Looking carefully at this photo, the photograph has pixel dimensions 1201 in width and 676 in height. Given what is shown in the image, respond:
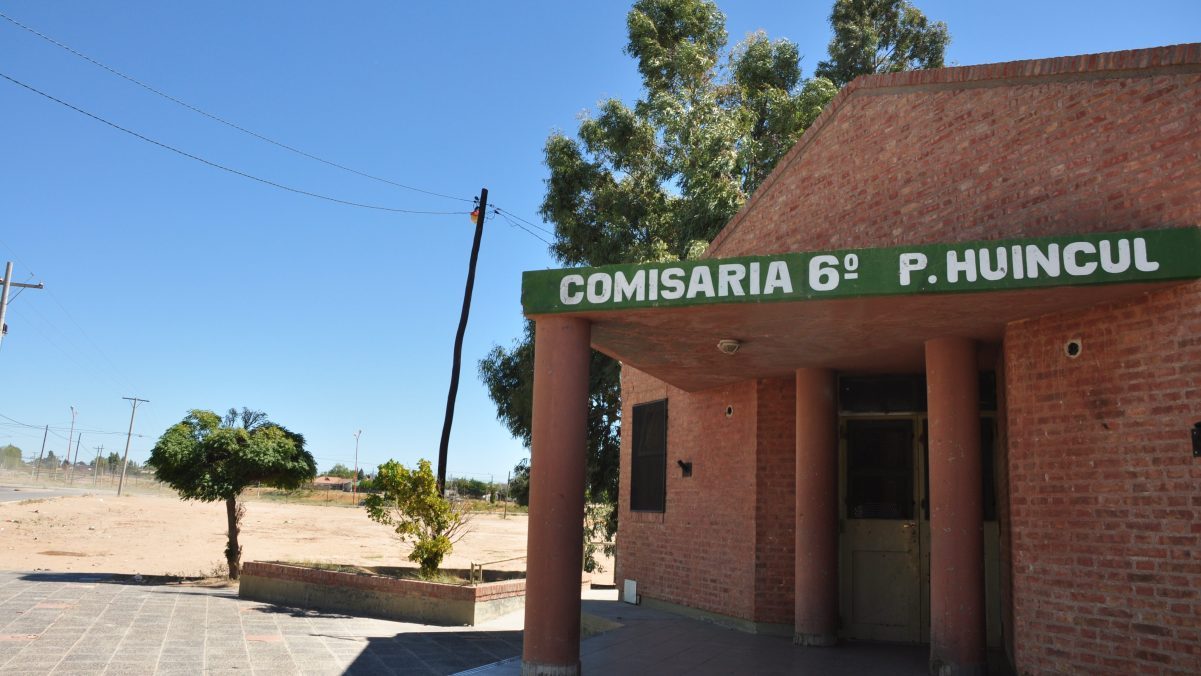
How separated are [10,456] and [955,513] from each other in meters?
180

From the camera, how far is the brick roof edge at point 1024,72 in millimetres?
6227

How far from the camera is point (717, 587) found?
10.4 metres

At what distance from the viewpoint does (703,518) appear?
1083 cm

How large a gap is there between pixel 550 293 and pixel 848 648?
4893mm

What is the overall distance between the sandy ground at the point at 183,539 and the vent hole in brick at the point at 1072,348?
11.9 meters

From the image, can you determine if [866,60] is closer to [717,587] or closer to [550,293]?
[717,587]

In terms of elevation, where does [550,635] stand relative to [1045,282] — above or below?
below

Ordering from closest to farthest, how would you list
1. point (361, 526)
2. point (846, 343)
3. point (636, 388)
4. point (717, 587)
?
point (846, 343)
point (717, 587)
point (636, 388)
point (361, 526)

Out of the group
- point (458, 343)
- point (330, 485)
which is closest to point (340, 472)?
point (330, 485)

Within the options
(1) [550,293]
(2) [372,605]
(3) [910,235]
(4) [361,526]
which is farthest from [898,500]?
(4) [361,526]

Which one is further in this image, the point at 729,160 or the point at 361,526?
the point at 361,526

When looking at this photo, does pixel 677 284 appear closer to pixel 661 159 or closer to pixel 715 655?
pixel 715 655

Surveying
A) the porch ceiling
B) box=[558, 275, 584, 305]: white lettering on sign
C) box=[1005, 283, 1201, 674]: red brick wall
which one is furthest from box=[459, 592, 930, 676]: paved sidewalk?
box=[558, 275, 584, 305]: white lettering on sign

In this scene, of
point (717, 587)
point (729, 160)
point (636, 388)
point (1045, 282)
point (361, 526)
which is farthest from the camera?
point (361, 526)
